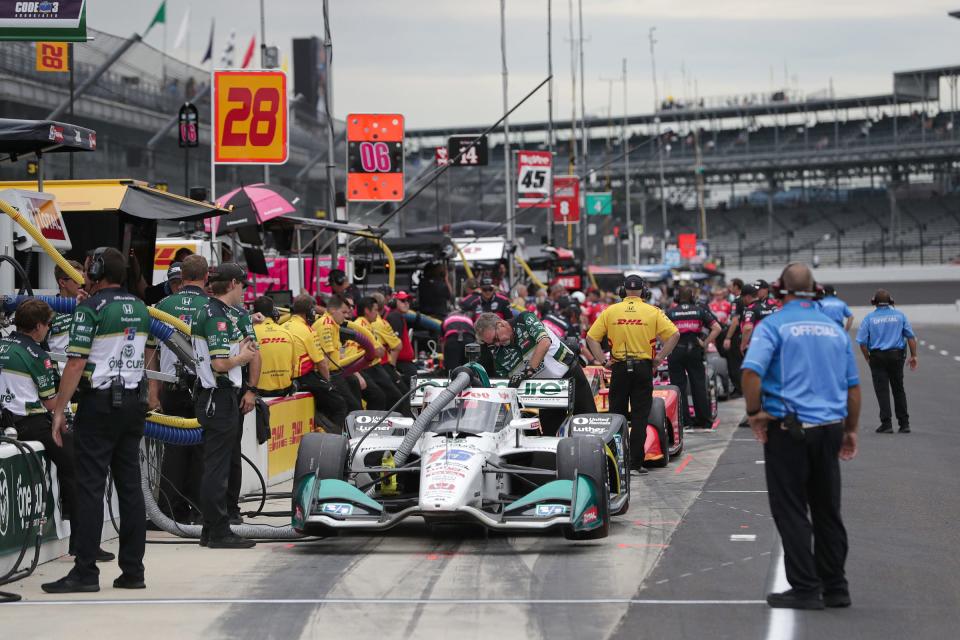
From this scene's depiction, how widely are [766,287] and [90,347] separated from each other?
12319 mm

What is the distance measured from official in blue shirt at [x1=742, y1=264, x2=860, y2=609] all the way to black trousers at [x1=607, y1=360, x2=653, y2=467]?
5.71 m

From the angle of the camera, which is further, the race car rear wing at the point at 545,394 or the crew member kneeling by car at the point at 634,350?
the crew member kneeling by car at the point at 634,350

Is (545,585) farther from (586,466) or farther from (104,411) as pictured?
(104,411)

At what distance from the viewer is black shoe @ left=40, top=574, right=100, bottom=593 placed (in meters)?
7.67

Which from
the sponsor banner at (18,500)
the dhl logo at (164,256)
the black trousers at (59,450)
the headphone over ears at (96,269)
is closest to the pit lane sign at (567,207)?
the dhl logo at (164,256)

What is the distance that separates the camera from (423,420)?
952 centimetres

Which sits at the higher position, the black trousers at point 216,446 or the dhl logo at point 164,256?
the dhl logo at point 164,256

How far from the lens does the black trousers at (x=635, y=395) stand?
1310 cm

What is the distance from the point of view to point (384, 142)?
20172mm

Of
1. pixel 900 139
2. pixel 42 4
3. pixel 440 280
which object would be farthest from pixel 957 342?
pixel 900 139

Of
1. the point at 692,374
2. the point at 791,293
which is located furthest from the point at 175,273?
the point at 692,374

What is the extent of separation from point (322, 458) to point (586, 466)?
1.85m

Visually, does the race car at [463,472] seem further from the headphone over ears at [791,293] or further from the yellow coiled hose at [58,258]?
the headphone over ears at [791,293]

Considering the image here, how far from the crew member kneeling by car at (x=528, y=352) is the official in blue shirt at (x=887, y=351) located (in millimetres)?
5933
